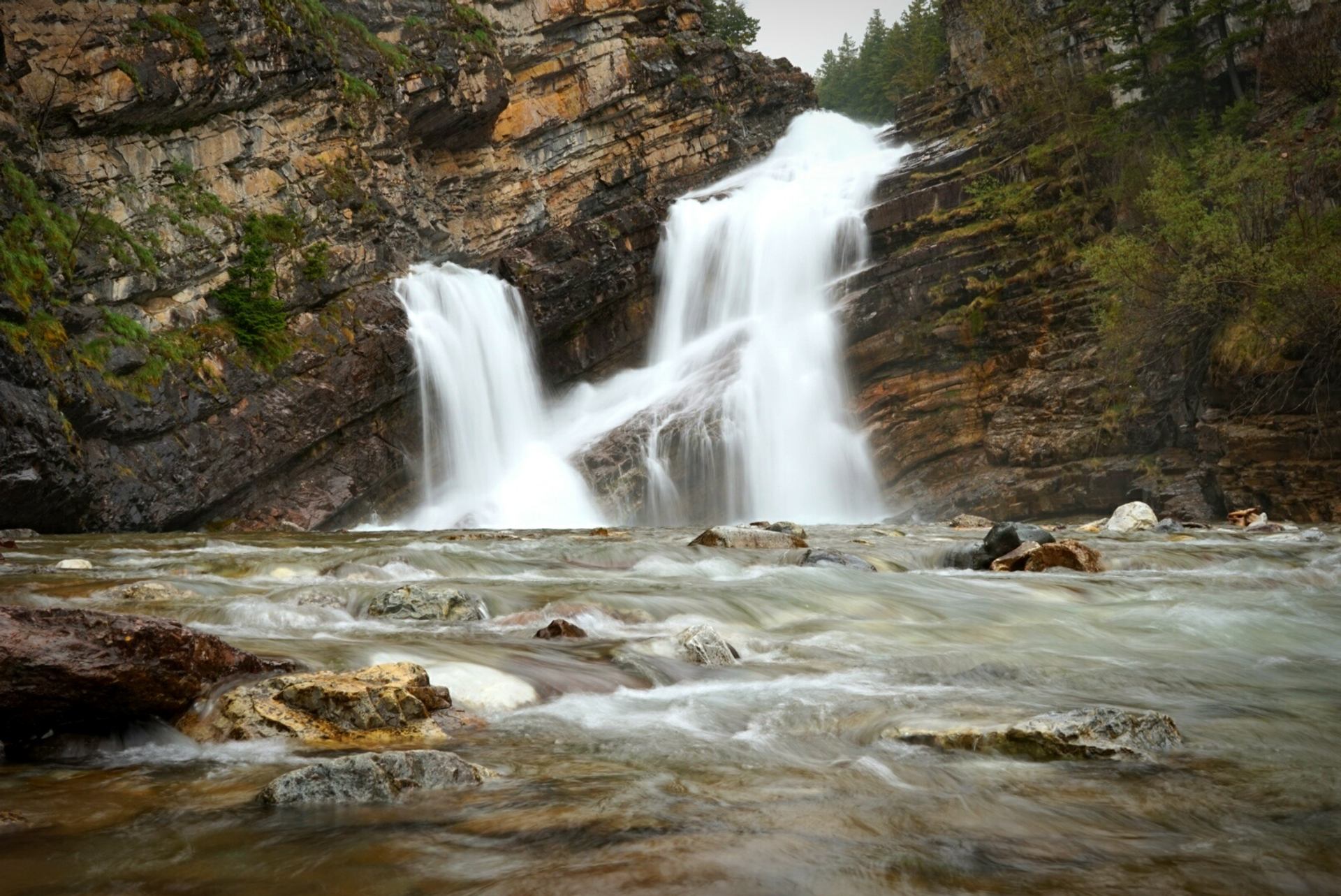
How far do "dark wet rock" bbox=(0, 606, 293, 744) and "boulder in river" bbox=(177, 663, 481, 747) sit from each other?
0.22 m

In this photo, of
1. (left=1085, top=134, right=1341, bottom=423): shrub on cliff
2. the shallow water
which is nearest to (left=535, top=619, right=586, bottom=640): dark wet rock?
the shallow water

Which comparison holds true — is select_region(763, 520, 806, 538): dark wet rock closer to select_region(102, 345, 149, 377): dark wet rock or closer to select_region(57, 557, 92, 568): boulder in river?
select_region(57, 557, 92, 568): boulder in river

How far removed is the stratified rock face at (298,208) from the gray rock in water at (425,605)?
48.7 feet

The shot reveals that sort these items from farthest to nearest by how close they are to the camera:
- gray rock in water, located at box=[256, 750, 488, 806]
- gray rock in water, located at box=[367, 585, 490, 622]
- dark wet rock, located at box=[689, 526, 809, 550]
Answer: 1. dark wet rock, located at box=[689, 526, 809, 550]
2. gray rock in water, located at box=[367, 585, 490, 622]
3. gray rock in water, located at box=[256, 750, 488, 806]

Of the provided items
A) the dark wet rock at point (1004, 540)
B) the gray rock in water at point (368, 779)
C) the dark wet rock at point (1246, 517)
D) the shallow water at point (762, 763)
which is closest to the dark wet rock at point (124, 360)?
the shallow water at point (762, 763)

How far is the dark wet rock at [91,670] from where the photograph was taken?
434 cm

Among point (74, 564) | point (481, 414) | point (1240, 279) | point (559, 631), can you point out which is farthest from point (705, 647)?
point (481, 414)

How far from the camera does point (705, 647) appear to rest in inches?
282

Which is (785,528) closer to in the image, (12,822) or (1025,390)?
(1025,390)

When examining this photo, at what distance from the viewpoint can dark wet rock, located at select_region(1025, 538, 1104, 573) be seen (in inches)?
508

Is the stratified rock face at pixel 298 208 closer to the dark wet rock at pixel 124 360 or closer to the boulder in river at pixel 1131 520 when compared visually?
the dark wet rock at pixel 124 360

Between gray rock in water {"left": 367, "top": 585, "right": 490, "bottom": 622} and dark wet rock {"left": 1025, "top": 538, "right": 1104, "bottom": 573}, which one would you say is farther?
dark wet rock {"left": 1025, "top": 538, "right": 1104, "bottom": 573}

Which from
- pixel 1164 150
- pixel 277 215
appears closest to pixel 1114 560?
pixel 1164 150

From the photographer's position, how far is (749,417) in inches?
1137
